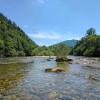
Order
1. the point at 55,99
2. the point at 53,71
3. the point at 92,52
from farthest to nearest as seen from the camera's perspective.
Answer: the point at 92,52
the point at 53,71
the point at 55,99

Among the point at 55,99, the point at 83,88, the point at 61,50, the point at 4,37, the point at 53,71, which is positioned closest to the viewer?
the point at 55,99

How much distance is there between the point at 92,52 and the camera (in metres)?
127

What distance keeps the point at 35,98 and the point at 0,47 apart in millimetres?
122928

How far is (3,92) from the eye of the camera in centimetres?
1673

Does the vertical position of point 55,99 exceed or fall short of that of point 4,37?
→ it falls short

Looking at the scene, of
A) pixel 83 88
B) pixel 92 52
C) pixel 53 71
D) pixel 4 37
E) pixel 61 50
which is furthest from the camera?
pixel 4 37

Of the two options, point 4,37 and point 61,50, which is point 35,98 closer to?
point 61,50

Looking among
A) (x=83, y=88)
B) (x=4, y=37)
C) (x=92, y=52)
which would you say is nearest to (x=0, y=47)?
(x=4, y=37)

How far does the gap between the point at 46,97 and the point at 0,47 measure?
123 meters

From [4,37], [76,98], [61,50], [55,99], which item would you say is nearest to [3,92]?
[55,99]

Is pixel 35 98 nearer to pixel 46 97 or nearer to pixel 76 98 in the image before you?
pixel 46 97

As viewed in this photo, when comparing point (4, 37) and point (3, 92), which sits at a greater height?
point (4, 37)

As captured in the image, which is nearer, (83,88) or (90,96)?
(90,96)

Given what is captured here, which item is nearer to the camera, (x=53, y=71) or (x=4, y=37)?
(x=53, y=71)
